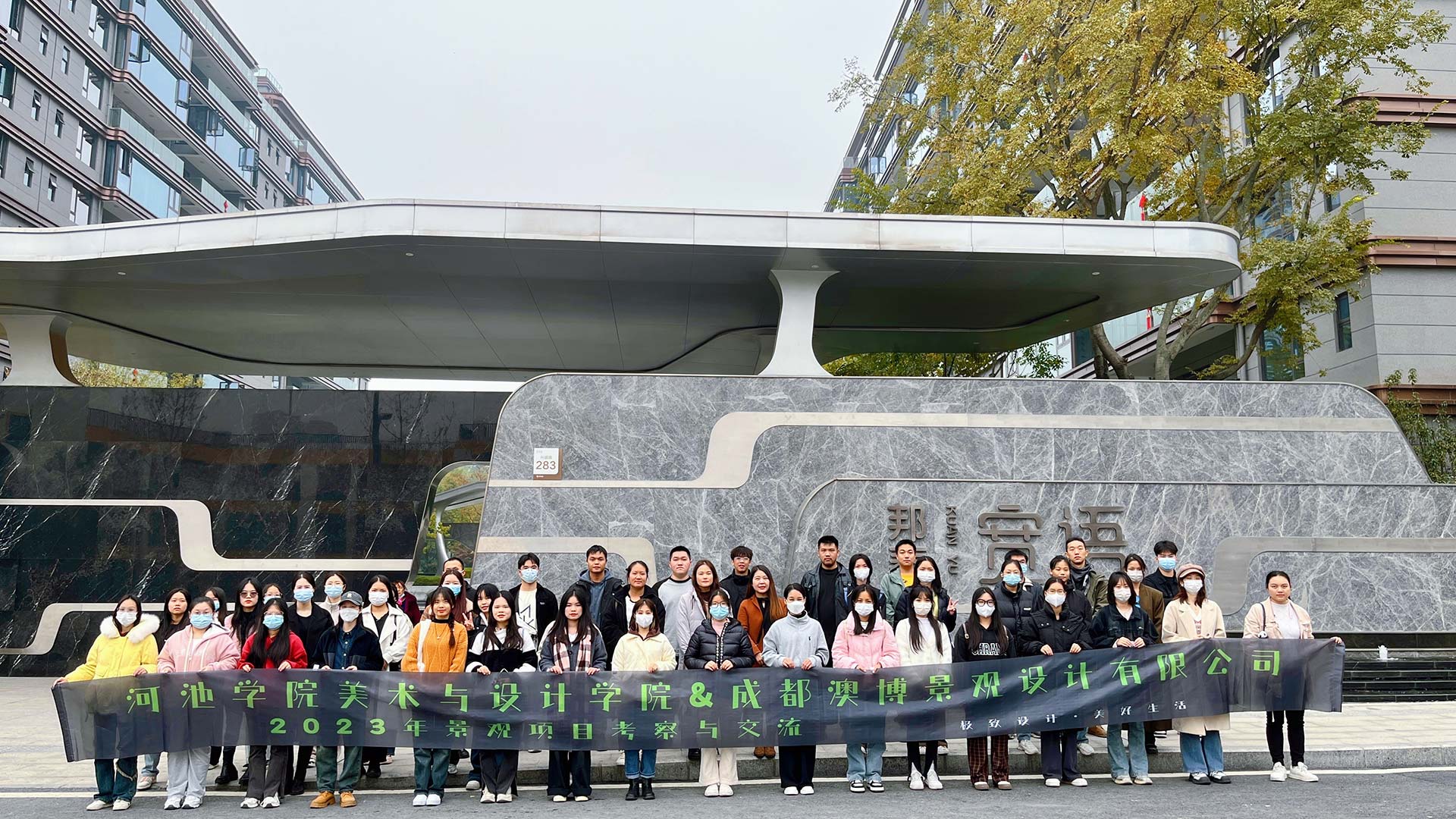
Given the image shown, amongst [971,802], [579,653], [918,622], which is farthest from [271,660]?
[971,802]

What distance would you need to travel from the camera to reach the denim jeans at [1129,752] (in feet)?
25.6

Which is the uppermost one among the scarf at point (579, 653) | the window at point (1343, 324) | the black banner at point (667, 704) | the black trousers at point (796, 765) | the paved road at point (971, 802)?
the window at point (1343, 324)

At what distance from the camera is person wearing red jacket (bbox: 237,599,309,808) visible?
7.35m

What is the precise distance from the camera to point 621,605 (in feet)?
27.6

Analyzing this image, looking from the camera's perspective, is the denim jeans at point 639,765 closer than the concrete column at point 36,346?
Yes

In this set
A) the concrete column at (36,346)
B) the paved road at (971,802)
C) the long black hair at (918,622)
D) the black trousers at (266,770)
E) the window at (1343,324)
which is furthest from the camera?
the window at (1343,324)

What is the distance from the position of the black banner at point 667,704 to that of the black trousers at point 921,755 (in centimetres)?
14

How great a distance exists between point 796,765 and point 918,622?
55.7 inches

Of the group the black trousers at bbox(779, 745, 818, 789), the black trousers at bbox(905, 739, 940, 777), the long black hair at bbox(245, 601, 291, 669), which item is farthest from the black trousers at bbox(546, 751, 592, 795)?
the black trousers at bbox(905, 739, 940, 777)

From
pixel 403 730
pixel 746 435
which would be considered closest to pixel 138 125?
pixel 746 435

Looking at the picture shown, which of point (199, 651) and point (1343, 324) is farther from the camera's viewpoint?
point (1343, 324)

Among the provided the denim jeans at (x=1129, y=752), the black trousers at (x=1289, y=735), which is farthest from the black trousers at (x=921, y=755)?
the black trousers at (x=1289, y=735)

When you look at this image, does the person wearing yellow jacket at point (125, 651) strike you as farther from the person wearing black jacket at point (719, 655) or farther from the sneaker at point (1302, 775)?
the sneaker at point (1302, 775)

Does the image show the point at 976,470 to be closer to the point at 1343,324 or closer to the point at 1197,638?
the point at 1197,638
